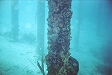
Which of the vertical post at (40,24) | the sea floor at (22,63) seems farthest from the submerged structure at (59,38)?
the vertical post at (40,24)

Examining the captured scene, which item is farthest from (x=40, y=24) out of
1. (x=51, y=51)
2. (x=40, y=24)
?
(x=51, y=51)

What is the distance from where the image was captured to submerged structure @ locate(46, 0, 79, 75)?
3350 mm

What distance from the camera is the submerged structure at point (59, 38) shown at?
3350 mm

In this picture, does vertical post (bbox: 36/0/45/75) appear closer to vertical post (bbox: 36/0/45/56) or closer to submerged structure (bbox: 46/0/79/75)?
vertical post (bbox: 36/0/45/56)

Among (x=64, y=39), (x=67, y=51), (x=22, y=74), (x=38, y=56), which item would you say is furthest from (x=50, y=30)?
(x=38, y=56)

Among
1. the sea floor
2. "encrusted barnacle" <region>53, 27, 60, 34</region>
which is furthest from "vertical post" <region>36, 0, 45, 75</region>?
"encrusted barnacle" <region>53, 27, 60, 34</region>

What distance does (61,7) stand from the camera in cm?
336

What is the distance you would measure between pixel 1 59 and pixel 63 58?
9.48m

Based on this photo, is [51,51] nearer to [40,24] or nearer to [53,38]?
[53,38]

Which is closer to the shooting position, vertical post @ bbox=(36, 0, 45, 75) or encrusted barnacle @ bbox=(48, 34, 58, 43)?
encrusted barnacle @ bbox=(48, 34, 58, 43)

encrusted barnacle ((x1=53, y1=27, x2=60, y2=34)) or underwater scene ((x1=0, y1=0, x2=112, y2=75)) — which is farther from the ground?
encrusted barnacle ((x1=53, y1=27, x2=60, y2=34))

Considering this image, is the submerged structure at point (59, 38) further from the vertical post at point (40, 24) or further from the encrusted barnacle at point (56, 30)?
the vertical post at point (40, 24)

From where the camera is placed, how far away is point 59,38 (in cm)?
336

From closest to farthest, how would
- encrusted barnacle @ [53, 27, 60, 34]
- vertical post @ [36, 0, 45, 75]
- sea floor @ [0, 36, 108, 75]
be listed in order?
encrusted barnacle @ [53, 27, 60, 34], sea floor @ [0, 36, 108, 75], vertical post @ [36, 0, 45, 75]
